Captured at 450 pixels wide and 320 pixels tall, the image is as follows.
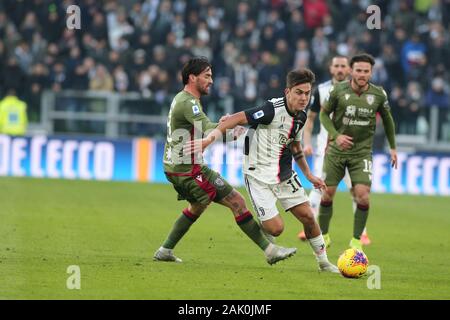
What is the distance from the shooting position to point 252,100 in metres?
24.9

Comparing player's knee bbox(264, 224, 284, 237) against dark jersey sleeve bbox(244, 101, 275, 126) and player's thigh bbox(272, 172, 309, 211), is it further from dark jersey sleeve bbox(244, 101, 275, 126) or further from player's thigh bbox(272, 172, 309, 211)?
dark jersey sleeve bbox(244, 101, 275, 126)

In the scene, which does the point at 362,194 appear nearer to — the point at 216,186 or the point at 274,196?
the point at 274,196

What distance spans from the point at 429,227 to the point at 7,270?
8.44m

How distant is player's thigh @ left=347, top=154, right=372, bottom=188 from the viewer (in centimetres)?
1228

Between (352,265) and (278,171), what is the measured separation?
125 cm

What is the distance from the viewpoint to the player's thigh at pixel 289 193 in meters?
10.6

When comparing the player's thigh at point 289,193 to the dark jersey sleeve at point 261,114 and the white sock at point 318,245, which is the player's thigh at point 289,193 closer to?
the white sock at point 318,245

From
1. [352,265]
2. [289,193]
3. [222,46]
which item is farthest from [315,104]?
[222,46]

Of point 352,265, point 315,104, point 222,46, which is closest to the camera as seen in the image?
point 352,265

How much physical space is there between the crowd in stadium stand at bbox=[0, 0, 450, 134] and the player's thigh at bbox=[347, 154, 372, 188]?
40.7 ft

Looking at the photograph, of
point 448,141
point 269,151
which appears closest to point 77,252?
point 269,151

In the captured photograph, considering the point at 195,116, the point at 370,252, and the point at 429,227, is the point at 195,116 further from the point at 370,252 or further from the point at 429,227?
the point at 429,227

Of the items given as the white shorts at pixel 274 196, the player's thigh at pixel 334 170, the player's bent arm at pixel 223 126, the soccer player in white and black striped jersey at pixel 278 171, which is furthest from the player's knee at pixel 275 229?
the player's thigh at pixel 334 170

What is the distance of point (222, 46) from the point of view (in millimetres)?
26156
